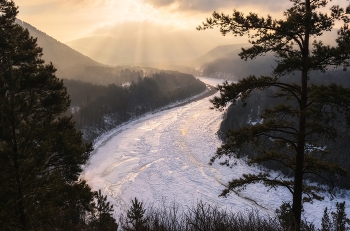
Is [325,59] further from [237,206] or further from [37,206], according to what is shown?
[237,206]

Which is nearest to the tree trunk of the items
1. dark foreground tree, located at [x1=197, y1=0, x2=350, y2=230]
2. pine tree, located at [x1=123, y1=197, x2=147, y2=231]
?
dark foreground tree, located at [x1=197, y1=0, x2=350, y2=230]

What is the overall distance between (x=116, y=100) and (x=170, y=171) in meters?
52.3

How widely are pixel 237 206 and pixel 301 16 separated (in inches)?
1069

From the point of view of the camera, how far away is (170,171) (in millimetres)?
42969

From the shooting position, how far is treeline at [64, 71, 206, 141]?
7456 centimetres

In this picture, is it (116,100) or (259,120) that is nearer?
(259,120)

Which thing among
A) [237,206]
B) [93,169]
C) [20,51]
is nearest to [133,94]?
[93,169]

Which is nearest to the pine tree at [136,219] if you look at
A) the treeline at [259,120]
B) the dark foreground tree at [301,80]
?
the dark foreground tree at [301,80]

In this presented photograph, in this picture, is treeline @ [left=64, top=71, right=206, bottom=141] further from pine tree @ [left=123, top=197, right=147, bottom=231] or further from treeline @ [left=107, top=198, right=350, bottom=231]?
treeline @ [left=107, top=198, right=350, bottom=231]

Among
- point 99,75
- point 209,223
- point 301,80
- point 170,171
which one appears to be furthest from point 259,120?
point 99,75

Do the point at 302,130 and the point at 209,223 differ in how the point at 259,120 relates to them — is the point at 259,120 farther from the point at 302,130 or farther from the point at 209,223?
the point at 209,223

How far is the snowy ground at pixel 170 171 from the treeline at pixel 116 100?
281 inches

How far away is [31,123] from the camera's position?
27.5ft

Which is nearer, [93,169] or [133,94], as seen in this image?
[93,169]
